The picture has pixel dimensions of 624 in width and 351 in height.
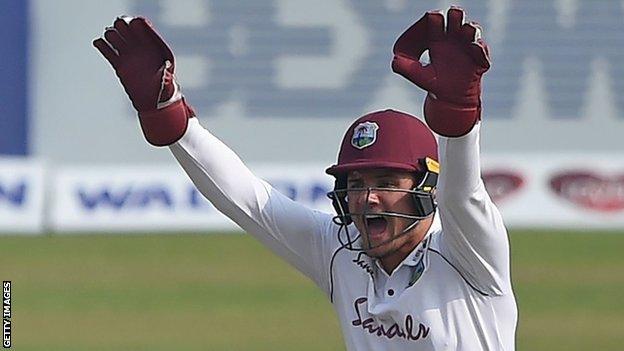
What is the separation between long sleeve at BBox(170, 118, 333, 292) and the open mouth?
0.99 ft

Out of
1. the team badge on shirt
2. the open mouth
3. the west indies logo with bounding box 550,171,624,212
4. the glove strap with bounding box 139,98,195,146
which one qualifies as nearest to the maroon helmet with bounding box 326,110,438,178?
the team badge on shirt

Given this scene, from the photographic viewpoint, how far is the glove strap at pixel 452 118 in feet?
10.2

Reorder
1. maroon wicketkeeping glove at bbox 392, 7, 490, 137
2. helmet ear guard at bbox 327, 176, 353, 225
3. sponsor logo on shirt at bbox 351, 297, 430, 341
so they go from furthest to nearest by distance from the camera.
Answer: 1. helmet ear guard at bbox 327, 176, 353, 225
2. sponsor logo on shirt at bbox 351, 297, 430, 341
3. maroon wicketkeeping glove at bbox 392, 7, 490, 137

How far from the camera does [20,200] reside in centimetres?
1611

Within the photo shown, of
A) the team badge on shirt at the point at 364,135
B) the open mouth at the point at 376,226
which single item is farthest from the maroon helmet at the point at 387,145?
the open mouth at the point at 376,226

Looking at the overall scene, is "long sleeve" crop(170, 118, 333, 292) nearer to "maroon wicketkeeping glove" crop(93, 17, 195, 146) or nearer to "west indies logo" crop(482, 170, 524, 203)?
"maroon wicketkeeping glove" crop(93, 17, 195, 146)

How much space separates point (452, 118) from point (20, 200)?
13473 mm

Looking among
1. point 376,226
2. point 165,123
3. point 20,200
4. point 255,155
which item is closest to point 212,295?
point 20,200

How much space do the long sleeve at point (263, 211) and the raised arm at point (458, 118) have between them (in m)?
0.54

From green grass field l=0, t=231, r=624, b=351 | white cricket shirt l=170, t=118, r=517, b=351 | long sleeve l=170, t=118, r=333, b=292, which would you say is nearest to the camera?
white cricket shirt l=170, t=118, r=517, b=351

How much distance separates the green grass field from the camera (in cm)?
943

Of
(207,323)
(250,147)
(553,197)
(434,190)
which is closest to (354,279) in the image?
(434,190)

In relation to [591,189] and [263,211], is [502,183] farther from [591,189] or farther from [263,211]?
[263,211]

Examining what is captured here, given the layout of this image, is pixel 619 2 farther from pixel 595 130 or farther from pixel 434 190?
pixel 434 190
